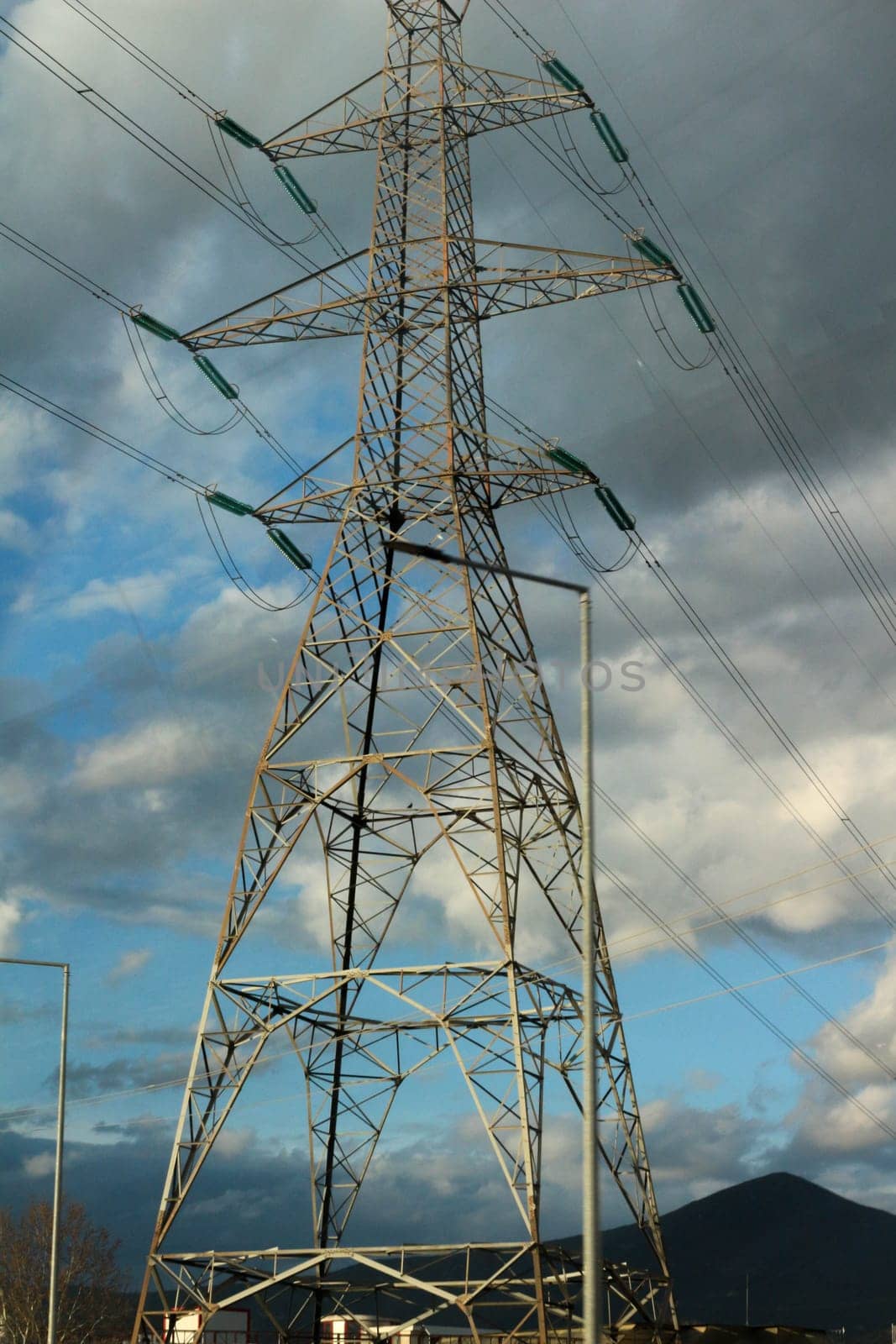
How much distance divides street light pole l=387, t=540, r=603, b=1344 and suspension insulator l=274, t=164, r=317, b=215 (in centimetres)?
2862

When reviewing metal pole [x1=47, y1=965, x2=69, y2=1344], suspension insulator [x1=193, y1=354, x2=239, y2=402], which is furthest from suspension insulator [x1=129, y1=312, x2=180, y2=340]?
metal pole [x1=47, y1=965, x2=69, y2=1344]

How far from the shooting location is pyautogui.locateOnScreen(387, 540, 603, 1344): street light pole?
17781mm

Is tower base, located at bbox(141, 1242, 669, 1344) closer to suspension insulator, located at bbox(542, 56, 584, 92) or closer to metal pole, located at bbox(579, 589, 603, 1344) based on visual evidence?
metal pole, located at bbox(579, 589, 603, 1344)

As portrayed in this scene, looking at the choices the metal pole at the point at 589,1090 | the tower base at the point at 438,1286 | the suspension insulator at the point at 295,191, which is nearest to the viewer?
the metal pole at the point at 589,1090

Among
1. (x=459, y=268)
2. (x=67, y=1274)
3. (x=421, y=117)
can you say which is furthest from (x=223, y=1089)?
(x=67, y=1274)

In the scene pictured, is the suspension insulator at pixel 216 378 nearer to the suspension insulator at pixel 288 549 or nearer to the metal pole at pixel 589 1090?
the suspension insulator at pixel 288 549

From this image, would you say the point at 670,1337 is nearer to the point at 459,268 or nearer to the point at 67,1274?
the point at 459,268

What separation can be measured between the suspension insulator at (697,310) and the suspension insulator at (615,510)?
5.80 m

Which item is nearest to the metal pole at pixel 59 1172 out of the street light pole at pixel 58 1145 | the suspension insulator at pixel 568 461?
the street light pole at pixel 58 1145

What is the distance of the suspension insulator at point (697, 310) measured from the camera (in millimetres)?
42594

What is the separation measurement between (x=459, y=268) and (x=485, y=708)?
14.3 m

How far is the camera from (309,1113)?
40.4m

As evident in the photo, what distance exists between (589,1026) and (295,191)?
35.2 metres

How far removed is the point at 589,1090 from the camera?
62.2ft
